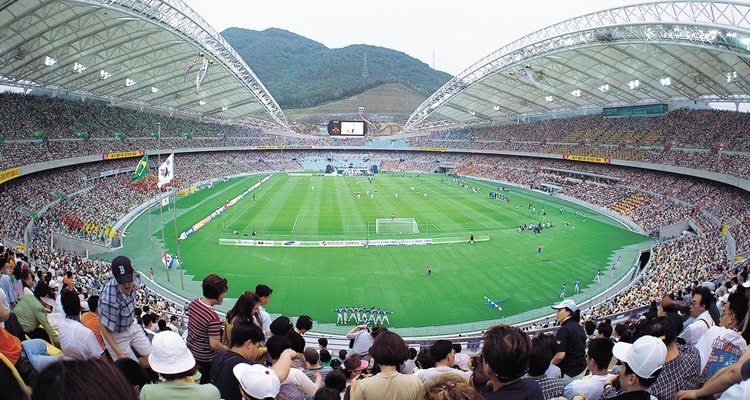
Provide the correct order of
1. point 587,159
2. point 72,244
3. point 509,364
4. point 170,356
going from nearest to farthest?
point 509,364 < point 170,356 < point 72,244 < point 587,159

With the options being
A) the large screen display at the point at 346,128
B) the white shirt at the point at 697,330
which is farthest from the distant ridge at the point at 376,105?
the white shirt at the point at 697,330

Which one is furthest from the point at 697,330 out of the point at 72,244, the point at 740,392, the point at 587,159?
the point at 587,159

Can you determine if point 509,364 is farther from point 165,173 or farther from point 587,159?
point 587,159

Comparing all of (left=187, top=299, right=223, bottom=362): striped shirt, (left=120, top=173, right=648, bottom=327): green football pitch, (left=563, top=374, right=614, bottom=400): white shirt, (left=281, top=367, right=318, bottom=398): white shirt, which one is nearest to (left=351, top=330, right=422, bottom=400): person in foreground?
(left=281, top=367, right=318, bottom=398): white shirt

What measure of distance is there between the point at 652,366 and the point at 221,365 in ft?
12.7

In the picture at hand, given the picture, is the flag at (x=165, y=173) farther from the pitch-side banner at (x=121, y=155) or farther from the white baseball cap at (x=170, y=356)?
the pitch-side banner at (x=121, y=155)

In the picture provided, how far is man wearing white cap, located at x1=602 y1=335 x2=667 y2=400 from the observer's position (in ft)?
11.6

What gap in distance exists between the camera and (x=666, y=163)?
151 feet

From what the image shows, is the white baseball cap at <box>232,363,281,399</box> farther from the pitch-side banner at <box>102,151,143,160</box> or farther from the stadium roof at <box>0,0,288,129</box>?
the pitch-side banner at <box>102,151,143,160</box>

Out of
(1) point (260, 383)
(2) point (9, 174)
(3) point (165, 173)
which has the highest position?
(3) point (165, 173)

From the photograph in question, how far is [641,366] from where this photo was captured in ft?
11.7

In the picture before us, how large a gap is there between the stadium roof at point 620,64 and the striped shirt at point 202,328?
32.4 m

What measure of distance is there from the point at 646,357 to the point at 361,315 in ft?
56.8

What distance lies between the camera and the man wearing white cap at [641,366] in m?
3.52
